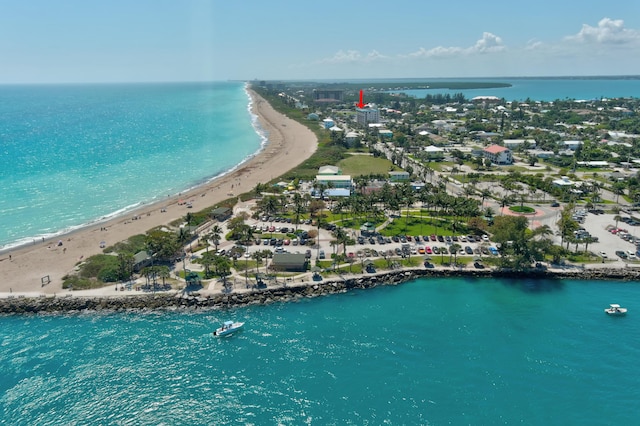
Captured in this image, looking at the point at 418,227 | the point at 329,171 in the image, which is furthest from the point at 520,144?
the point at 418,227

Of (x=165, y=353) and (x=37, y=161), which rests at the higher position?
(x=37, y=161)

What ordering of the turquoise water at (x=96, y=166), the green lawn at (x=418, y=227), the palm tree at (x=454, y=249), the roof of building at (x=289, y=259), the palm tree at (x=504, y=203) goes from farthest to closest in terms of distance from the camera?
the turquoise water at (x=96, y=166) → the palm tree at (x=504, y=203) → the green lawn at (x=418, y=227) → the palm tree at (x=454, y=249) → the roof of building at (x=289, y=259)

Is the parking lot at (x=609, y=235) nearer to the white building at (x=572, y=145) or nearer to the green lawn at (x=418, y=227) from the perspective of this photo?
the green lawn at (x=418, y=227)

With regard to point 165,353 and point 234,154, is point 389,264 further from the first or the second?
point 234,154

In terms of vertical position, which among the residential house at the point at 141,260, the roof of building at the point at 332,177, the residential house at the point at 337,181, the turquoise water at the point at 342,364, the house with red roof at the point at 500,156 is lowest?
the turquoise water at the point at 342,364

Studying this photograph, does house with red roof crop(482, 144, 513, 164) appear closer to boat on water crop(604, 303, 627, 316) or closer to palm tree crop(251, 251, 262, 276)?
boat on water crop(604, 303, 627, 316)

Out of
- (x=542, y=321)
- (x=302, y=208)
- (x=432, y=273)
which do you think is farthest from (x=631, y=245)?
(x=302, y=208)

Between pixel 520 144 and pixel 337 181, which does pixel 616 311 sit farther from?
pixel 520 144

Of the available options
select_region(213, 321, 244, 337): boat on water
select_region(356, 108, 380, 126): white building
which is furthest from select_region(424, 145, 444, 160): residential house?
select_region(213, 321, 244, 337): boat on water

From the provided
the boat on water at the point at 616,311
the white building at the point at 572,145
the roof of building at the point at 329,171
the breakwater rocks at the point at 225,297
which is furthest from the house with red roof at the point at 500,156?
the boat on water at the point at 616,311
